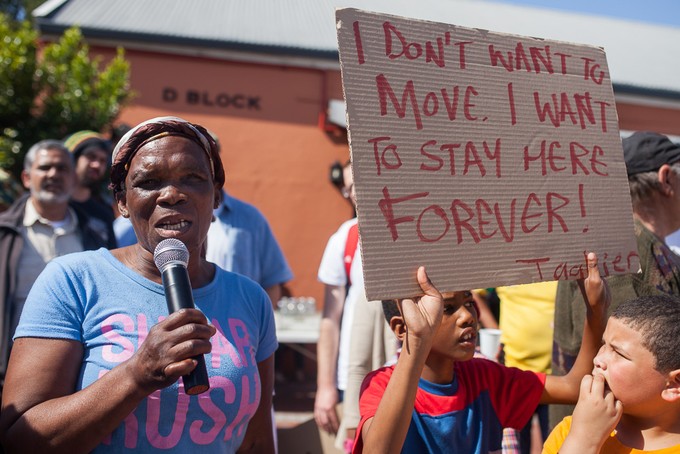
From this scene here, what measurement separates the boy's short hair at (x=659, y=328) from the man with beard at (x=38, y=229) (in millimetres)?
3152

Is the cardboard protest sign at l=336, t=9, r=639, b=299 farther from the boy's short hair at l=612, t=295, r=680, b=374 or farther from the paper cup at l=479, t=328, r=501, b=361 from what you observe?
the paper cup at l=479, t=328, r=501, b=361

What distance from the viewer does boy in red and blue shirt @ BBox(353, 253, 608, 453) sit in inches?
82.4

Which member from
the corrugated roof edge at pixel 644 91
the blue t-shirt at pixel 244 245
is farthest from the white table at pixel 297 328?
the corrugated roof edge at pixel 644 91

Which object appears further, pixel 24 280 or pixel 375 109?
pixel 24 280

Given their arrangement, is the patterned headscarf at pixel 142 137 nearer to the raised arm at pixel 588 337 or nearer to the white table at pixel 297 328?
the raised arm at pixel 588 337

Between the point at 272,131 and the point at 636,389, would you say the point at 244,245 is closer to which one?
the point at 636,389

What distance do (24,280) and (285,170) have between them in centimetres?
663

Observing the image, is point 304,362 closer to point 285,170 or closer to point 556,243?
point 285,170

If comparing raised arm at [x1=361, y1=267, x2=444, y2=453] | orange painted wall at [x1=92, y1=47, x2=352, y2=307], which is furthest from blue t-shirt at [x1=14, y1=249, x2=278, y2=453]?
orange painted wall at [x1=92, y1=47, x2=352, y2=307]

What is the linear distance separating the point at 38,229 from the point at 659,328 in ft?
11.6

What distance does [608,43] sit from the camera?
48.7 feet

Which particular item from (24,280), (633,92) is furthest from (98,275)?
(633,92)

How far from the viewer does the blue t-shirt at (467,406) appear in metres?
2.09

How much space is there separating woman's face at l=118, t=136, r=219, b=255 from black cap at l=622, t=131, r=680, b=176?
1802 mm
